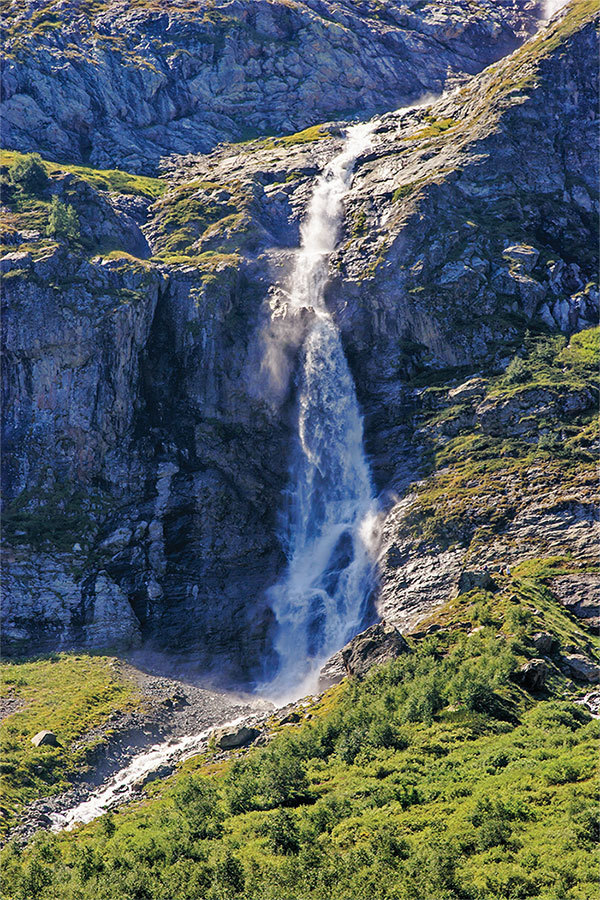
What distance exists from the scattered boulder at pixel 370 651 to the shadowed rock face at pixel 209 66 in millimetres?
115666

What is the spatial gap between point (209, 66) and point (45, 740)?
155 metres

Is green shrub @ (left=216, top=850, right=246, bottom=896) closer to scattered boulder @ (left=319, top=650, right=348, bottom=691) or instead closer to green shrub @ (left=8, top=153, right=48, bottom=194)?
scattered boulder @ (left=319, top=650, right=348, bottom=691)

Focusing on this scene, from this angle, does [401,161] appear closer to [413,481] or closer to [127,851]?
[413,481]

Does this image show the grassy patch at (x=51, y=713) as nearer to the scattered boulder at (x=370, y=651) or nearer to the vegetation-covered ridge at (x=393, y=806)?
the vegetation-covered ridge at (x=393, y=806)

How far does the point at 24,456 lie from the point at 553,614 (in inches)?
2470

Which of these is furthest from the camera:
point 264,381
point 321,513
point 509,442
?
point 264,381

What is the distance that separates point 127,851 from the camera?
35.7 m

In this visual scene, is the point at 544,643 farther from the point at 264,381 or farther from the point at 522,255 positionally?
the point at 522,255

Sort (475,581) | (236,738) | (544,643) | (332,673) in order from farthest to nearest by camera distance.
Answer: (332,673) < (475,581) < (236,738) < (544,643)

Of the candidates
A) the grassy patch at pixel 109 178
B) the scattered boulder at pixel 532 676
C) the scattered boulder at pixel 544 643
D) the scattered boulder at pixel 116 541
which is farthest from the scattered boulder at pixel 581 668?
the grassy patch at pixel 109 178

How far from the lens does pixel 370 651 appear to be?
2429 inches

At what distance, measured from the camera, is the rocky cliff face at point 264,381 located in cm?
8150

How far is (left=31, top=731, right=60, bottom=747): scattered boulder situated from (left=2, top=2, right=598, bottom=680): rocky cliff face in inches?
811

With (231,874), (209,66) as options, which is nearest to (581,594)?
(231,874)
